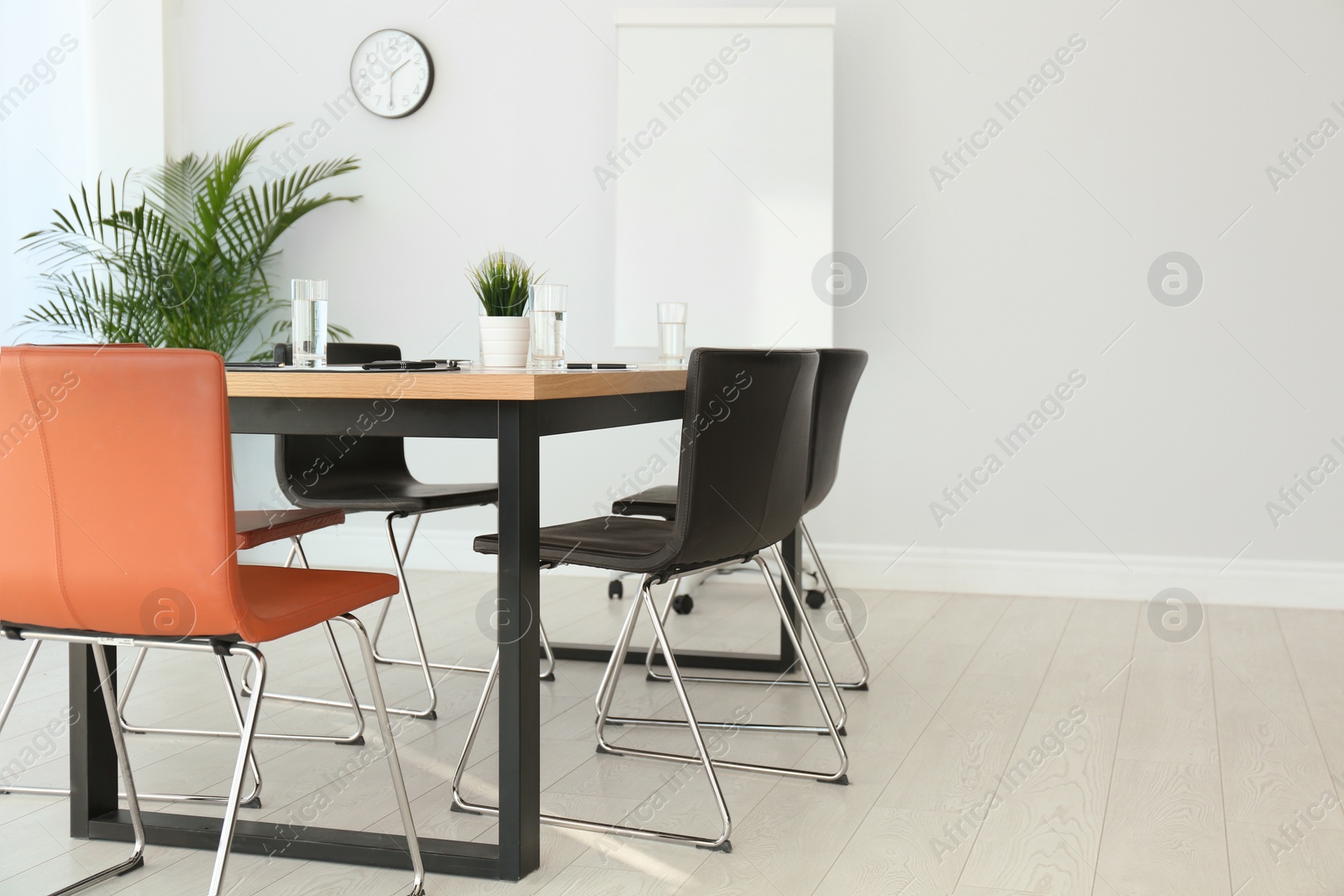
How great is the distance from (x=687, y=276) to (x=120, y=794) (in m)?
2.70

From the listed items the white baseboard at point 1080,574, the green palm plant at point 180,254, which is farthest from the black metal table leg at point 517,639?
the green palm plant at point 180,254

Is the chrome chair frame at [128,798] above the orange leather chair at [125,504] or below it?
below

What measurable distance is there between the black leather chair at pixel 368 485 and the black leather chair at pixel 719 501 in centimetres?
62

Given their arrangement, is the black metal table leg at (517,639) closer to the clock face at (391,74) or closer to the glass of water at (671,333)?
the glass of water at (671,333)

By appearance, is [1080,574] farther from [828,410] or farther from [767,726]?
[767,726]

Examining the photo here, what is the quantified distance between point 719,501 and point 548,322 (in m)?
0.56

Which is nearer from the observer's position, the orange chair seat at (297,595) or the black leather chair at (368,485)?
the orange chair seat at (297,595)

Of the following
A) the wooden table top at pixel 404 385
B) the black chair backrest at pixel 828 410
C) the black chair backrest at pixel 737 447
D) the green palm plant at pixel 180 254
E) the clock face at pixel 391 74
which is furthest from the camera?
the clock face at pixel 391 74

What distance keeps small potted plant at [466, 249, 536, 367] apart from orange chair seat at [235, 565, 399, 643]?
570mm

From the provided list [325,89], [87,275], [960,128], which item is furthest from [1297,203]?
[87,275]

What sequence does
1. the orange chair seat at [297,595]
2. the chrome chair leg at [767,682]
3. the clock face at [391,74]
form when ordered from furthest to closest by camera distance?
the clock face at [391,74], the chrome chair leg at [767,682], the orange chair seat at [297,595]

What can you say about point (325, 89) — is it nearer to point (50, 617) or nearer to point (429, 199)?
A: point (429, 199)

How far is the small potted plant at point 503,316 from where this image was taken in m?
2.30

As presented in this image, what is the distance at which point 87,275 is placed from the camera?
4.93m
